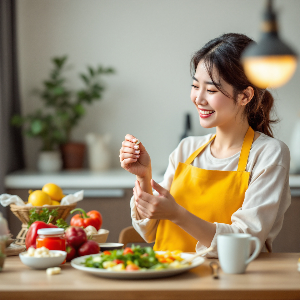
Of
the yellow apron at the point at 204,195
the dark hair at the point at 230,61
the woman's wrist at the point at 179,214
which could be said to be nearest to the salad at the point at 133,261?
the woman's wrist at the point at 179,214

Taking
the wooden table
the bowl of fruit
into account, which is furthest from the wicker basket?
the wooden table

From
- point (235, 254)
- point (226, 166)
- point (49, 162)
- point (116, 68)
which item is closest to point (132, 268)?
point (235, 254)

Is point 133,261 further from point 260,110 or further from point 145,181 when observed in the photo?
point 260,110

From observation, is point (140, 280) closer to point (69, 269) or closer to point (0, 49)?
point (69, 269)

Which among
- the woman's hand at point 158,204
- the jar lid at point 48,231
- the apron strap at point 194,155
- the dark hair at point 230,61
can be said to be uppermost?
the dark hair at point 230,61

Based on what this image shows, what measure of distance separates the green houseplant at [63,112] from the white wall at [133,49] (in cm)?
11

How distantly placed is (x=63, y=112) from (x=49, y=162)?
37cm

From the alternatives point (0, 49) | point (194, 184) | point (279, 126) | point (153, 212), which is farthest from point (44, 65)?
point (153, 212)

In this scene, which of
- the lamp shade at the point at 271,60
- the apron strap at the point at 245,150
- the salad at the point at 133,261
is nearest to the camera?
the lamp shade at the point at 271,60

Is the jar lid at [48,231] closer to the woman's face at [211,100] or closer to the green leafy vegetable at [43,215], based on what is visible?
the green leafy vegetable at [43,215]

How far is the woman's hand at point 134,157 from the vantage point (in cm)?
149

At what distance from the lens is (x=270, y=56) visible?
2.99 ft

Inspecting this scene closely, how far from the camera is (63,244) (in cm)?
120

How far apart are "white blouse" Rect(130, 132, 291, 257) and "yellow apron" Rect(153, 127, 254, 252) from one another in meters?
0.04
